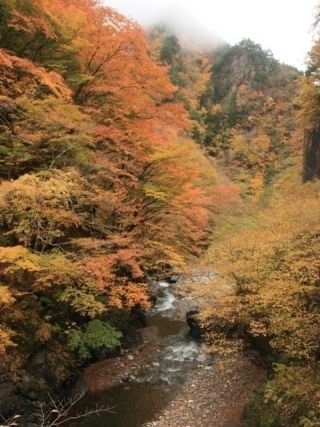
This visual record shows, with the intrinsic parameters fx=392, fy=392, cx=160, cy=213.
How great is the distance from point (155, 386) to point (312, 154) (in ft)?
78.5

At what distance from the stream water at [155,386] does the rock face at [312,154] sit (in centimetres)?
1825

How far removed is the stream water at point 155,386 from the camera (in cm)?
1089

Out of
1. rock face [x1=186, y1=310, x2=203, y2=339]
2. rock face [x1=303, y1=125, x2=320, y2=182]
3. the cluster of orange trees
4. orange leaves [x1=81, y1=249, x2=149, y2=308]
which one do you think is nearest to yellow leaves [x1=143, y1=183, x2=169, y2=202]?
the cluster of orange trees

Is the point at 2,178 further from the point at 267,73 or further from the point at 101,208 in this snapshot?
the point at 267,73

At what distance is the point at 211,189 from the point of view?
30953mm

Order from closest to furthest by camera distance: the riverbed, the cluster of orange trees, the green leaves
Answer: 1. the cluster of orange trees
2. the riverbed
3. the green leaves

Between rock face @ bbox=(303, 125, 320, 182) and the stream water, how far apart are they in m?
18.3

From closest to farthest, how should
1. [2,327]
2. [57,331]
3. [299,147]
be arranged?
[2,327]
[57,331]
[299,147]

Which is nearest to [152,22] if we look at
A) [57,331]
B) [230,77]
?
[230,77]

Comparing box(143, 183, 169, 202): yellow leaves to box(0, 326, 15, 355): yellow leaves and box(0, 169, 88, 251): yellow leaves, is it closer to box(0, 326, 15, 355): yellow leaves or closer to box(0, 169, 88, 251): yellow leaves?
box(0, 169, 88, 251): yellow leaves

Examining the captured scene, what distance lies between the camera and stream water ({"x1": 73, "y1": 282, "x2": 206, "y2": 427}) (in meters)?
10.9

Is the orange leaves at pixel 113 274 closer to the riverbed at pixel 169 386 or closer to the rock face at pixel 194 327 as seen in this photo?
the riverbed at pixel 169 386

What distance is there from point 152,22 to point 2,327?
318ft

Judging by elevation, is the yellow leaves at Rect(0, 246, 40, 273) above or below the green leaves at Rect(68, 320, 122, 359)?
above
